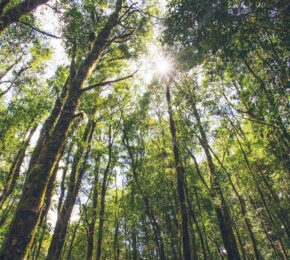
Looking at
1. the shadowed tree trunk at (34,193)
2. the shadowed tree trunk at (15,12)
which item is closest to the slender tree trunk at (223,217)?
the shadowed tree trunk at (34,193)

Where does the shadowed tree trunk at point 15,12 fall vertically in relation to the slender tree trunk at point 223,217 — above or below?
above

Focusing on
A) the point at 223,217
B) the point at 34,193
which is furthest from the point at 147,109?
the point at 34,193

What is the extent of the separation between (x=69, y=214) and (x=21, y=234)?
6.76m

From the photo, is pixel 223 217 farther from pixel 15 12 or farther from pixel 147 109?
pixel 15 12

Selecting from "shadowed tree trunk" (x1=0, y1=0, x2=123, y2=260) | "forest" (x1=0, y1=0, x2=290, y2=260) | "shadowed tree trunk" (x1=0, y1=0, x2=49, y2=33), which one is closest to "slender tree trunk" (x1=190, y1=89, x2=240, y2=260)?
"forest" (x1=0, y1=0, x2=290, y2=260)

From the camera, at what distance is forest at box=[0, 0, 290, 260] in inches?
176

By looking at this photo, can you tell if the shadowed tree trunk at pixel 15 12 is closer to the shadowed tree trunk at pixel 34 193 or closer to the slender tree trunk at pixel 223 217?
the shadowed tree trunk at pixel 34 193

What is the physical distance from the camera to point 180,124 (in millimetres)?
12156

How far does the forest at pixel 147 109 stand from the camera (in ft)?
14.6

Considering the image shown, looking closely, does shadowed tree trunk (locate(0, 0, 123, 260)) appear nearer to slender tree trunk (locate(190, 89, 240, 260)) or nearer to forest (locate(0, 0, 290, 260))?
forest (locate(0, 0, 290, 260))

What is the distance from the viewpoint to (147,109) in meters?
14.3

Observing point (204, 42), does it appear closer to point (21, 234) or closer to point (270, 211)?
point (21, 234)

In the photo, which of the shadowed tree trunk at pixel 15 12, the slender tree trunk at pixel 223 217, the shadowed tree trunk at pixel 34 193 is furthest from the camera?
the slender tree trunk at pixel 223 217

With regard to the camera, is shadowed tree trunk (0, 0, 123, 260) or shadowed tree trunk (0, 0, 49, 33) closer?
shadowed tree trunk (0, 0, 123, 260)
